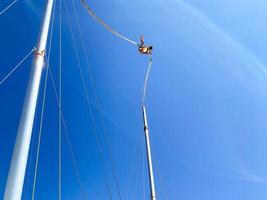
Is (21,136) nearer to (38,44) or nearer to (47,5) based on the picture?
(38,44)

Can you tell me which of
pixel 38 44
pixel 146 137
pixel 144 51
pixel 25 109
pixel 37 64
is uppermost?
pixel 144 51

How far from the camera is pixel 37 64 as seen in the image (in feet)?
17.3

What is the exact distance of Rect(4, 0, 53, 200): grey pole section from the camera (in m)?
4.05

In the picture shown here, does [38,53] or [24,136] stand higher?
[38,53]

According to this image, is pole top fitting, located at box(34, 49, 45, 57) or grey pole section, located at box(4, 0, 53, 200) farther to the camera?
pole top fitting, located at box(34, 49, 45, 57)

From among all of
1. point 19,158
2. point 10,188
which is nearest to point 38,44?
point 19,158

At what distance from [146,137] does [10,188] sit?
9329mm

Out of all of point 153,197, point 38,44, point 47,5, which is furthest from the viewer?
point 153,197

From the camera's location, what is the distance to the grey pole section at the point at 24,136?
4055mm

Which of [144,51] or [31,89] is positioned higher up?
[144,51]

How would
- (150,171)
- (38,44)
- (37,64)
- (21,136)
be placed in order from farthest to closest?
1. (150,171)
2. (38,44)
3. (37,64)
4. (21,136)

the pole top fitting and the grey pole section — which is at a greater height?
the pole top fitting

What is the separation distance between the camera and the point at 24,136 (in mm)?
4441

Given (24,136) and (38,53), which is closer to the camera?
(24,136)
